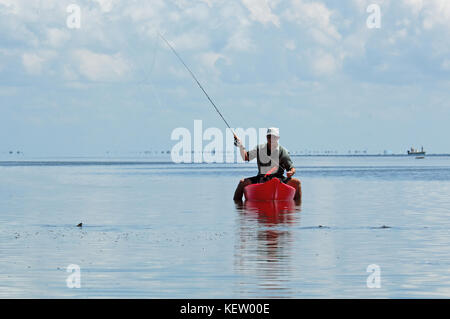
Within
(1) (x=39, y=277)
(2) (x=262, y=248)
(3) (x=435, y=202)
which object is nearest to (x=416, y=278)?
(2) (x=262, y=248)

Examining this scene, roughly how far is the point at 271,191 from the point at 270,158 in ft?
4.55

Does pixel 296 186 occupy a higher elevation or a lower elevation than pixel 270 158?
lower

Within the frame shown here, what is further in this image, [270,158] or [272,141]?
[270,158]

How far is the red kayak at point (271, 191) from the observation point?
3008cm

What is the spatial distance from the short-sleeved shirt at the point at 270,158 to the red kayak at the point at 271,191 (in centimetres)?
42

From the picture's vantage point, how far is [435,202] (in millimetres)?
33219

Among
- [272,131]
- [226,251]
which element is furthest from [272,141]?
[226,251]

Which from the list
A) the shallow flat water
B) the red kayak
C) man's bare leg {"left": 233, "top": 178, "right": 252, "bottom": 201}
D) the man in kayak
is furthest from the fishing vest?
man's bare leg {"left": 233, "top": 178, "right": 252, "bottom": 201}

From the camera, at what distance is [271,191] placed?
3022 cm

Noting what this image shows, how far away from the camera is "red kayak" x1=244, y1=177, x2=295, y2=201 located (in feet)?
98.7

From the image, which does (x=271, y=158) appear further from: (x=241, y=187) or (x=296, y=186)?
(x=241, y=187)

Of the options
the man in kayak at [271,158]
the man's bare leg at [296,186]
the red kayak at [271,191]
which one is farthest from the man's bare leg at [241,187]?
the man's bare leg at [296,186]
